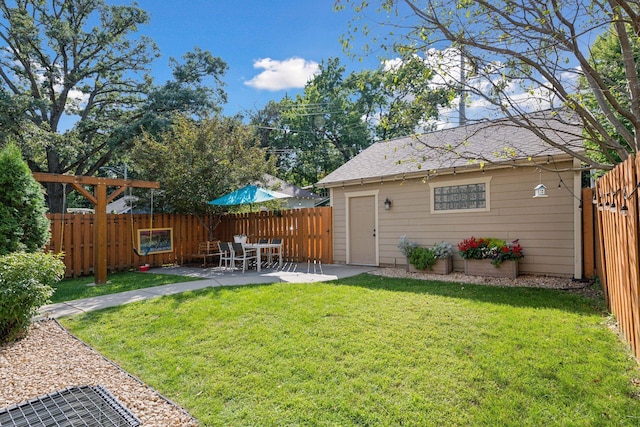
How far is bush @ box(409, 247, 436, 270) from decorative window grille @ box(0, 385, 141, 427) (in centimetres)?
654

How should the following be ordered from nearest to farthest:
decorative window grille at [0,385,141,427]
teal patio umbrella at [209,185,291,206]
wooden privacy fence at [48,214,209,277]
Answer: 1. decorative window grille at [0,385,141,427]
2. wooden privacy fence at [48,214,209,277]
3. teal patio umbrella at [209,185,291,206]

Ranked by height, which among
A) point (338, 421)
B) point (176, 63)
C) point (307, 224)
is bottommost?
point (338, 421)

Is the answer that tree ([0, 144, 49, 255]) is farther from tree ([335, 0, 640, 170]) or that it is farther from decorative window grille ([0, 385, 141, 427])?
tree ([335, 0, 640, 170])

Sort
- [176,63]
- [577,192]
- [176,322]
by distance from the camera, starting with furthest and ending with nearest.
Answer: [176,63] < [577,192] < [176,322]

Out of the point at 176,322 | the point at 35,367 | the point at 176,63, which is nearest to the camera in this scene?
the point at 35,367

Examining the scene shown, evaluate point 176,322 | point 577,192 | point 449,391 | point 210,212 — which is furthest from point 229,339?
point 210,212

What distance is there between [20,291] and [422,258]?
7.03 metres

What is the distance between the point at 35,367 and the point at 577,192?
333 inches

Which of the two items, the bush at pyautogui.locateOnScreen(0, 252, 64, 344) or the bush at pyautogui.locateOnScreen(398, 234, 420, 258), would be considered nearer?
the bush at pyautogui.locateOnScreen(0, 252, 64, 344)

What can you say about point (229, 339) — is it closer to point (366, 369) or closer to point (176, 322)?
point (176, 322)

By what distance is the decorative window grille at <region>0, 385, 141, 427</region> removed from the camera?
2349 millimetres

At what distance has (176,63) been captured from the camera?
1562cm

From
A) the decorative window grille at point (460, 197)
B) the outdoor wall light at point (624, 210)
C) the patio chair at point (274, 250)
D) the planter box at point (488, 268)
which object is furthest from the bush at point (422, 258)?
the outdoor wall light at point (624, 210)

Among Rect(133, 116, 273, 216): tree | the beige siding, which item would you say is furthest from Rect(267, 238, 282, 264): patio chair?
the beige siding
